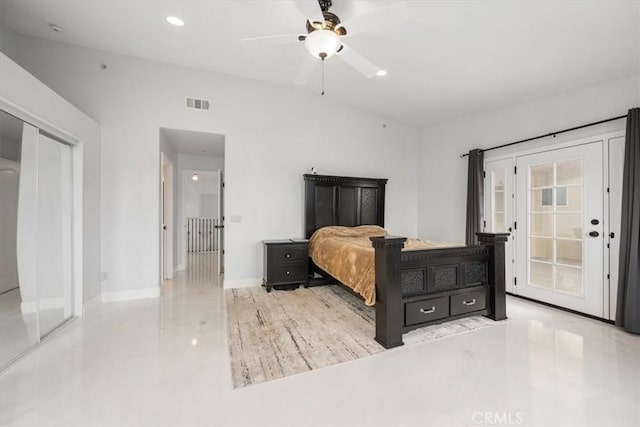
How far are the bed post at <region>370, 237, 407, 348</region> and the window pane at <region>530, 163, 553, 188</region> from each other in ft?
8.82

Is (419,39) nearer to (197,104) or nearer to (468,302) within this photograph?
(468,302)

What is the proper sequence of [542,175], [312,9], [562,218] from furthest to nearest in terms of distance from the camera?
[542,175], [562,218], [312,9]

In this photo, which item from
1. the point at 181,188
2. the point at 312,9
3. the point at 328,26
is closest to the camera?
the point at 312,9

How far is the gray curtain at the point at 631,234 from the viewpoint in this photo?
111 inches

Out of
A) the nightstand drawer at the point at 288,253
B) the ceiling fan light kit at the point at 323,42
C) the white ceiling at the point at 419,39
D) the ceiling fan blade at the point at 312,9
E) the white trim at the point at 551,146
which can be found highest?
the white ceiling at the point at 419,39

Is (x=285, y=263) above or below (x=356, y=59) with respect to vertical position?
below

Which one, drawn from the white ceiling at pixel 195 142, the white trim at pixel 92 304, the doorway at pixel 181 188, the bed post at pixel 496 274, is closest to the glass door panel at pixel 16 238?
the white trim at pixel 92 304

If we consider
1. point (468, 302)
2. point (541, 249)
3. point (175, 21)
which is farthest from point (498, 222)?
point (175, 21)

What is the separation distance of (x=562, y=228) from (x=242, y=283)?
458 centimetres

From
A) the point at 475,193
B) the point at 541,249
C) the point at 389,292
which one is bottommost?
the point at 389,292

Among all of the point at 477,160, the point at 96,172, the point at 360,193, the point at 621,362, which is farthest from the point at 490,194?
the point at 96,172

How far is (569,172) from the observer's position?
11.6ft

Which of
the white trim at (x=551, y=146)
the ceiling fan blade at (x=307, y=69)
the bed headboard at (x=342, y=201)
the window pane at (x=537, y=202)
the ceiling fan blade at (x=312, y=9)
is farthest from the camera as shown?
the bed headboard at (x=342, y=201)

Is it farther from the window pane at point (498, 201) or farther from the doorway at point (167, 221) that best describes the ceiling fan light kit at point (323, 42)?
the doorway at point (167, 221)
